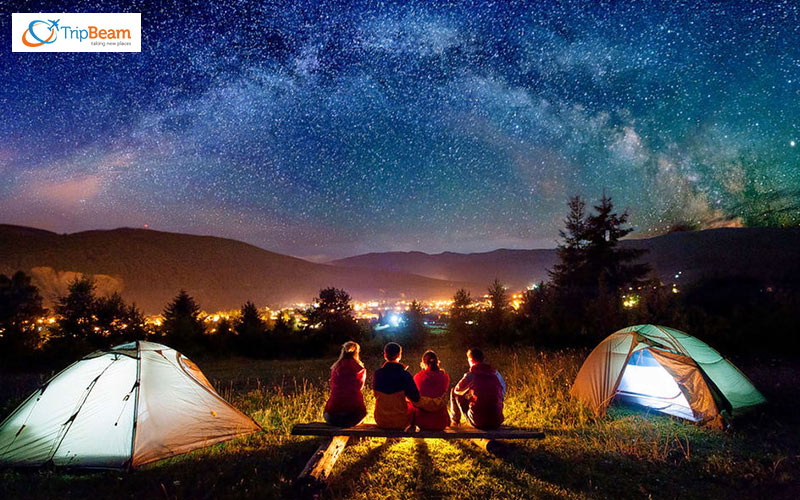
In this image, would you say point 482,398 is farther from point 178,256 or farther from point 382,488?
point 178,256

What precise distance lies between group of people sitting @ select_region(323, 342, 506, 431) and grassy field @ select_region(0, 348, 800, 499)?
528mm

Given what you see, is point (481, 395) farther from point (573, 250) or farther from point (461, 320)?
point (573, 250)

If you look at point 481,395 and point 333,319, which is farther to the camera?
point 333,319

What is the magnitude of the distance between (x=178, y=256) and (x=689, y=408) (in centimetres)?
13883

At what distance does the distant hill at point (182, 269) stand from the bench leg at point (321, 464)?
276 feet

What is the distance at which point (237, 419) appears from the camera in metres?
7.12

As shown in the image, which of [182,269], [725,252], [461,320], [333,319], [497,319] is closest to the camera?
[497,319]

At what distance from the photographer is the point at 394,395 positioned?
632 centimetres

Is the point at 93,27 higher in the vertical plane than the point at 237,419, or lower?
higher

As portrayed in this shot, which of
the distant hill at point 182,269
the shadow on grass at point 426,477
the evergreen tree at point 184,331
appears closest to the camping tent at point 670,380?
the shadow on grass at point 426,477

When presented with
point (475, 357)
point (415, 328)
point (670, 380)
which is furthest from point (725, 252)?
point (475, 357)

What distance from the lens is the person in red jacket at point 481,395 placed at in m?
6.36

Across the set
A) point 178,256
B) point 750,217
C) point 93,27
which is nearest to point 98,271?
point 178,256

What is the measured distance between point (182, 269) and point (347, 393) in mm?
126242
